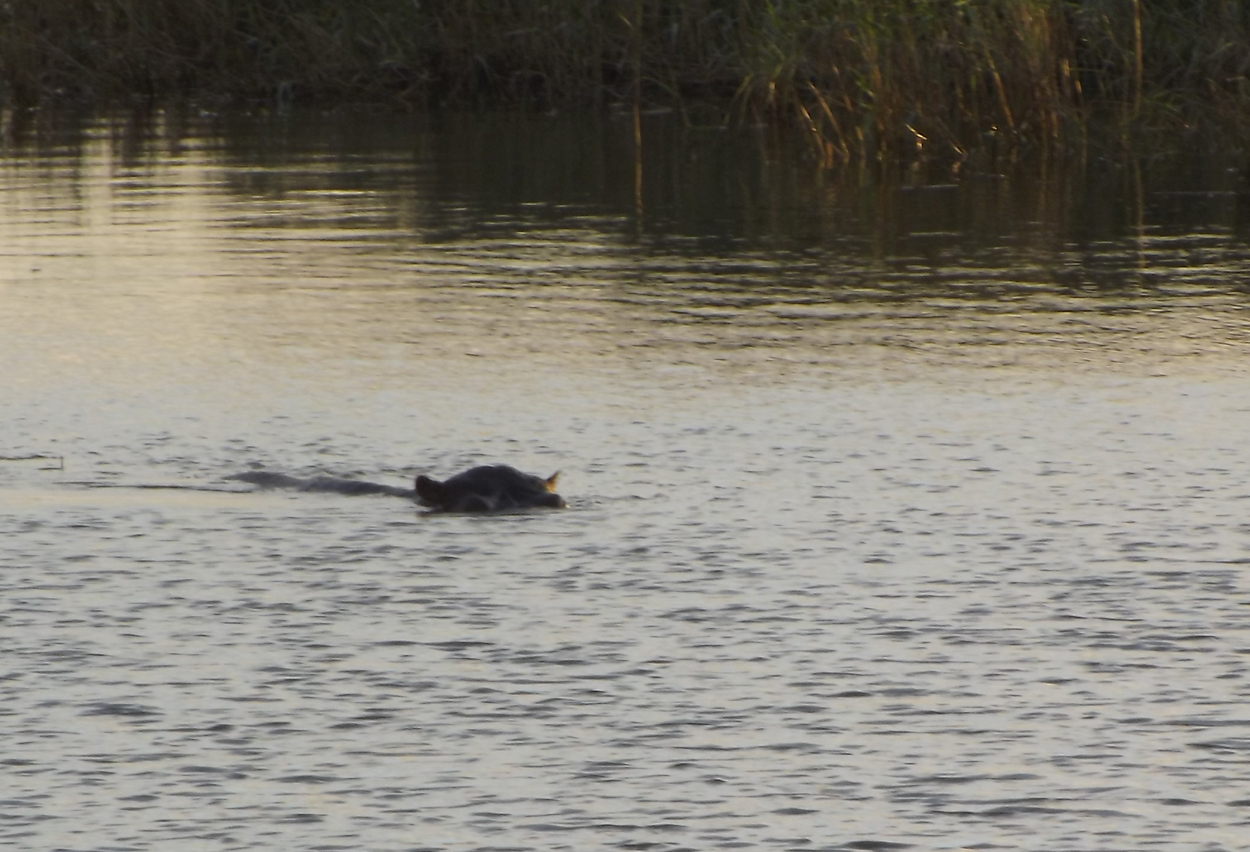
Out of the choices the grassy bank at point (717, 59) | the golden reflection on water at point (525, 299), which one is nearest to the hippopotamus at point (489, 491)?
the golden reflection on water at point (525, 299)

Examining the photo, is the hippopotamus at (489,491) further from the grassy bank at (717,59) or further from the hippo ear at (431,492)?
the grassy bank at (717,59)

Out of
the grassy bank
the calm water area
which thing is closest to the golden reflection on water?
the calm water area

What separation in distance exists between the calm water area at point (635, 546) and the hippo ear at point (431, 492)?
111 millimetres

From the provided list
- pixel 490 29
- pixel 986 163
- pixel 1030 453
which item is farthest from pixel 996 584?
pixel 490 29

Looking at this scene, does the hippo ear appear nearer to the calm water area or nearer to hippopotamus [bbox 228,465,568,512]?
hippopotamus [bbox 228,465,568,512]

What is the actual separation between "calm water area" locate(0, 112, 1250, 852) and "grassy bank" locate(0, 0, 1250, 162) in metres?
3.30

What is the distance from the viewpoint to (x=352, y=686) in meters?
5.12

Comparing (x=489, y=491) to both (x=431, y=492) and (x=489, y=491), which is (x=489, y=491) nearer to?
(x=489, y=491)

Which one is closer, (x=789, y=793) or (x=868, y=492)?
(x=789, y=793)

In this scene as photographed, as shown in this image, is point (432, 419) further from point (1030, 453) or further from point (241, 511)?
point (1030, 453)

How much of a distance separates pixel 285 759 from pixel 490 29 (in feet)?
68.2

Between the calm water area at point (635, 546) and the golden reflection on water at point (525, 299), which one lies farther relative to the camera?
the golden reflection on water at point (525, 299)

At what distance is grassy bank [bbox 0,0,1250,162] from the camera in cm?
1653

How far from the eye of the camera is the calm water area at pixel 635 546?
4.41 meters
